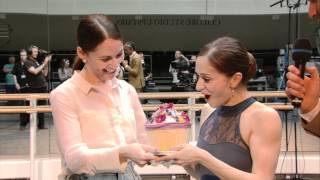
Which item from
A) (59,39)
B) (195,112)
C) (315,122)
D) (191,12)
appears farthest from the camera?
(191,12)

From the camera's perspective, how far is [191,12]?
21.1 feet

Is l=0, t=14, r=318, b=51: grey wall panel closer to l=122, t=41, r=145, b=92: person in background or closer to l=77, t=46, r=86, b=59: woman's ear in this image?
l=122, t=41, r=145, b=92: person in background

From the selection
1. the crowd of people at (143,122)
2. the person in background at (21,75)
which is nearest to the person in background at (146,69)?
the person in background at (21,75)

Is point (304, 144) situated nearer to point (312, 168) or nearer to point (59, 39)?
point (312, 168)

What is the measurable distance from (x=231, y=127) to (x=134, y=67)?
4.66 meters

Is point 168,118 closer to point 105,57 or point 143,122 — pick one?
point 143,122

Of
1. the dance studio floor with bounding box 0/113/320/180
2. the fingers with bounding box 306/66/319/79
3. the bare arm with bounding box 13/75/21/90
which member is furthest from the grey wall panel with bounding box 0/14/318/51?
the fingers with bounding box 306/66/319/79

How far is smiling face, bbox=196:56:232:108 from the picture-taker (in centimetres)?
146

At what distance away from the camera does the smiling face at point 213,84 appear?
4.79 feet

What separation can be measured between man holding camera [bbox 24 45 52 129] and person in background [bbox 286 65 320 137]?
4622mm

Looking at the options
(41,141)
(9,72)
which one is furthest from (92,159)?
(9,72)

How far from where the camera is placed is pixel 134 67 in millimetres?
6086

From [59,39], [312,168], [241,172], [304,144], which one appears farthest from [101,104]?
[59,39]

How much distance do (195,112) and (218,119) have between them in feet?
10.6
